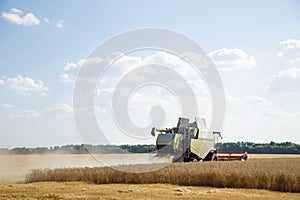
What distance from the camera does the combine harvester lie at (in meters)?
30.2

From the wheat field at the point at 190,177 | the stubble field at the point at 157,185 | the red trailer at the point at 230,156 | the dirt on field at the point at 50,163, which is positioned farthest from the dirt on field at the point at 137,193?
the red trailer at the point at 230,156

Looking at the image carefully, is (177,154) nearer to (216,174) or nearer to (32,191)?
(216,174)

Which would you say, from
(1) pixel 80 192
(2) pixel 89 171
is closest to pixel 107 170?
(2) pixel 89 171

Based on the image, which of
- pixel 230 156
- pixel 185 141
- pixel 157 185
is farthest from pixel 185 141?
pixel 157 185

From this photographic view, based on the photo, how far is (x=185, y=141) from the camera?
1221 inches

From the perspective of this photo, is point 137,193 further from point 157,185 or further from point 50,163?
point 50,163

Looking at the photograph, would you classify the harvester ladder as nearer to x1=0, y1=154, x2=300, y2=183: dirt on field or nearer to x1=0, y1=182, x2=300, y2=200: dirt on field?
x1=0, y1=154, x2=300, y2=183: dirt on field

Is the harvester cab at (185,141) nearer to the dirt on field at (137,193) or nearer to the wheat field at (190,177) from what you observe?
the wheat field at (190,177)

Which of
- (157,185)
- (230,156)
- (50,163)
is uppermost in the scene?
(230,156)

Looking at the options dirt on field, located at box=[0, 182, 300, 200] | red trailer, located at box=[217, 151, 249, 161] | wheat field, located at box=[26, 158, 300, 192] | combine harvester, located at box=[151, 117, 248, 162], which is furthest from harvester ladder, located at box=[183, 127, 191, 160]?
dirt on field, located at box=[0, 182, 300, 200]

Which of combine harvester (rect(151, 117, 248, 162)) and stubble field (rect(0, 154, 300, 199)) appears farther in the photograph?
combine harvester (rect(151, 117, 248, 162))

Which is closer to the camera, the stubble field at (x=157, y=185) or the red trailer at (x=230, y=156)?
the stubble field at (x=157, y=185)

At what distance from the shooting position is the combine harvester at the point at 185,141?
30.2 m

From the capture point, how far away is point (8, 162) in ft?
141
